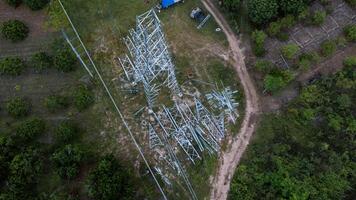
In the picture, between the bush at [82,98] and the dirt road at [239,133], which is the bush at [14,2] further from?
the dirt road at [239,133]

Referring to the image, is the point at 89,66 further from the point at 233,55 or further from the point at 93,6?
the point at 233,55

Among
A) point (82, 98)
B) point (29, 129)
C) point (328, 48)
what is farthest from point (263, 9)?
point (29, 129)

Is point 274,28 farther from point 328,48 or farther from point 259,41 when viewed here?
point 328,48

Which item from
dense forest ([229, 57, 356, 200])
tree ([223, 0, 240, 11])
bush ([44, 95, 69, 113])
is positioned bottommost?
dense forest ([229, 57, 356, 200])

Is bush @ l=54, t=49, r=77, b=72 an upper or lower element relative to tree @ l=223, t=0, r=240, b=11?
upper

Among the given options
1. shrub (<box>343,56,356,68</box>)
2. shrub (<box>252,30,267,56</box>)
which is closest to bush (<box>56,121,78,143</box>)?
shrub (<box>252,30,267,56</box>)

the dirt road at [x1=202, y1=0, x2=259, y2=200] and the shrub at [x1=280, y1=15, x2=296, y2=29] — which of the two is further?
the shrub at [x1=280, y1=15, x2=296, y2=29]

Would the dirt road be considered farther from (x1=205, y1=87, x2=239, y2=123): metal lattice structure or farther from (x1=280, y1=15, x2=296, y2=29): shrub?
(x1=280, y1=15, x2=296, y2=29): shrub

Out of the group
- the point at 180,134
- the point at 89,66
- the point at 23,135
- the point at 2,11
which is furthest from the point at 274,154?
the point at 2,11
